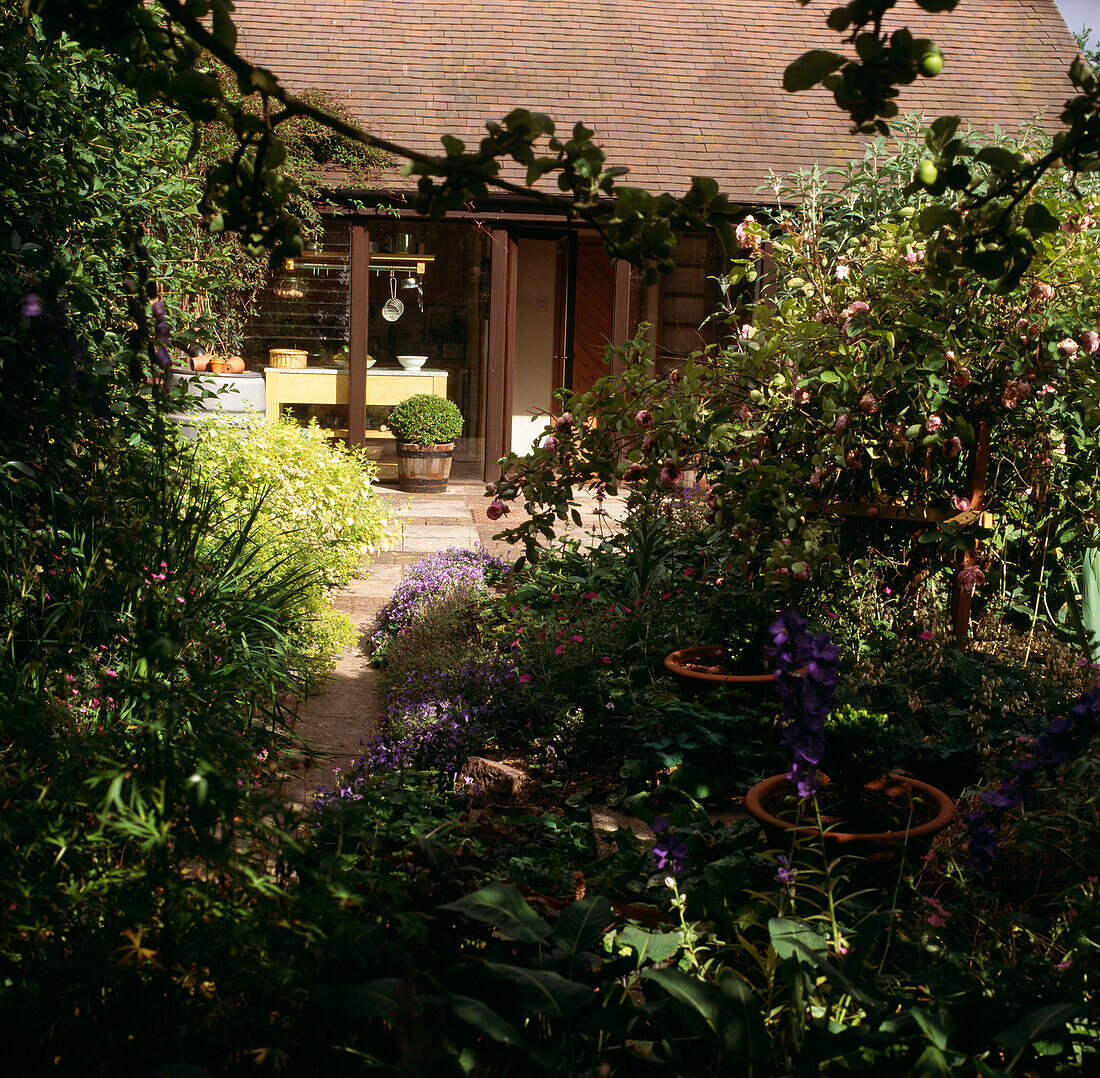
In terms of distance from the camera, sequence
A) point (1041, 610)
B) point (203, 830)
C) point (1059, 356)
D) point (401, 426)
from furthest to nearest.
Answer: point (401, 426), point (1041, 610), point (1059, 356), point (203, 830)

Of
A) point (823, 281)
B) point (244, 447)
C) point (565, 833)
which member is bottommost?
point (565, 833)

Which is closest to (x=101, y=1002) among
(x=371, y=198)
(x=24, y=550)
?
(x=24, y=550)

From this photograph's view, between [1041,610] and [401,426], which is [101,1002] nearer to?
[1041,610]

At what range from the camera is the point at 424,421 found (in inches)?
400

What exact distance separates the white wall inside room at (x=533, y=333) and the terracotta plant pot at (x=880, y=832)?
9.85m

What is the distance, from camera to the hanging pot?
11.1 metres

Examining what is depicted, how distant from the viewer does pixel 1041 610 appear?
421cm

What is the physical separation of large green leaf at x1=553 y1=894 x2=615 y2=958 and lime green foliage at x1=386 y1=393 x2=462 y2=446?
8644 millimetres

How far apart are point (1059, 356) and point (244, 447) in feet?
13.3

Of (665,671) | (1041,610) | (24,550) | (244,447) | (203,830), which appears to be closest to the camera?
(203,830)

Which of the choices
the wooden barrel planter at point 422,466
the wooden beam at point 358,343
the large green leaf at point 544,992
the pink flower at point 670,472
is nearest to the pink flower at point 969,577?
the pink flower at point 670,472

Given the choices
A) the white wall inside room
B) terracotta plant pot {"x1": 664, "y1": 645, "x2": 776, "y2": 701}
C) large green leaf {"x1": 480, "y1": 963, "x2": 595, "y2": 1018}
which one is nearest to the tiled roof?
the white wall inside room

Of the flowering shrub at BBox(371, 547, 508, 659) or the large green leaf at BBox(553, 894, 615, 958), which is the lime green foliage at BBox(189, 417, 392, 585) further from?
the large green leaf at BBox(553, 894, 615, 958)

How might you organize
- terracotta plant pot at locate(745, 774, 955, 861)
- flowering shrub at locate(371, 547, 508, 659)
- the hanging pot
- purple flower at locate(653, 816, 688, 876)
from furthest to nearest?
the hanging pot, flowering shrub at locate(371, 547, 508, 659), terracotta plant pot at locate(745, 774, 955, 861), purple flower at locate(653, 816, 688, 876)
